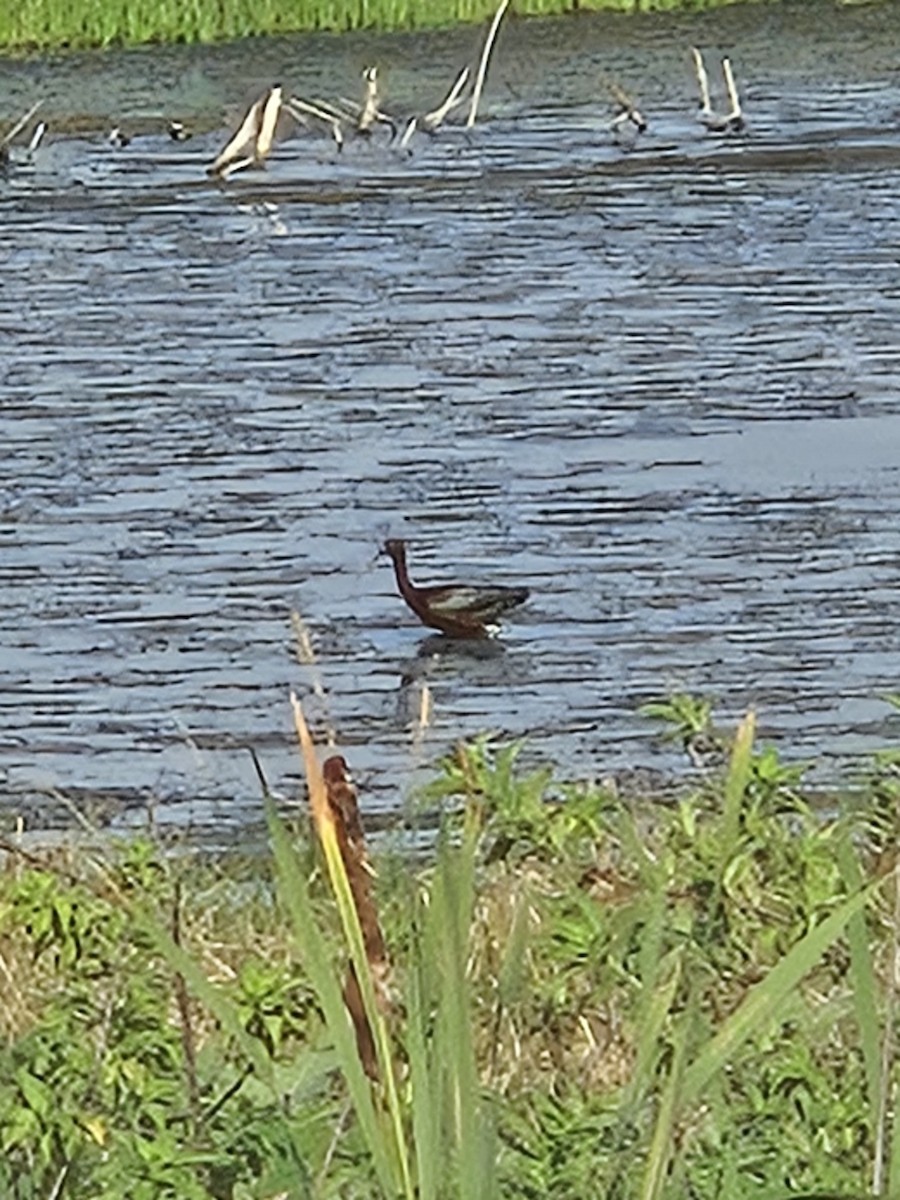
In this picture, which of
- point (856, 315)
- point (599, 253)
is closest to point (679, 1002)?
point (856, 315)

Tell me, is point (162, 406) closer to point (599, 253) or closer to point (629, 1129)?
point (599, 253)

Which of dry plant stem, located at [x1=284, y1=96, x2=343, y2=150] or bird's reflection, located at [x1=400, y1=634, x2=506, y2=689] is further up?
bird's reflection, located at [x1=400, y1=634, x2=506, y2=689]

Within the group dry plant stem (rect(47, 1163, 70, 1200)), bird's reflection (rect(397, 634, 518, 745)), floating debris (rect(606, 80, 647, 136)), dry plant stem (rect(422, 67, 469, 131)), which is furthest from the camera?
dry plant stem (rect(422, 67, 469, 131))

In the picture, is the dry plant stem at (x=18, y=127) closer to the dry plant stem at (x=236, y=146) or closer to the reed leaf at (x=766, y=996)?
the dry plant stem at (x=236, y=146)

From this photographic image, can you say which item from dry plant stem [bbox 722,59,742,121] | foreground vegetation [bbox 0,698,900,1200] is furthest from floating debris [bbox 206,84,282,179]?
foreground vegetation [bbox 0,698,900,1200]

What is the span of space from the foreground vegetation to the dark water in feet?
4.79

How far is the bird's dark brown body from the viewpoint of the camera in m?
9.49

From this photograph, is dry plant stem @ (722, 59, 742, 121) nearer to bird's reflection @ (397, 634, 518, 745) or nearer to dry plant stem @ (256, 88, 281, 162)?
dry plant stem @ (256, 88, 281, 162)

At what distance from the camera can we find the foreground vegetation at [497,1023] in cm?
269

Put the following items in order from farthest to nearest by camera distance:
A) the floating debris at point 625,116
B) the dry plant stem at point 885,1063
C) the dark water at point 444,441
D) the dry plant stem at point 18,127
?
the dry plant stem at point 18,127, the floating debris at point 625,116, the dark water at point 444,441, the dry plant stem at point 885,1063

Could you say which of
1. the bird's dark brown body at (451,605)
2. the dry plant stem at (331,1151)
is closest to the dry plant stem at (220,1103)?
the dry plant stem at (331,1151)

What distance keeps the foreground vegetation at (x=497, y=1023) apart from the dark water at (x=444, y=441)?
1460 mm

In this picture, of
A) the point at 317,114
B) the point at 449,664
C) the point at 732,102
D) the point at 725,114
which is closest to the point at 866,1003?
the point at 449,664

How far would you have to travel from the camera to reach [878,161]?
18484 mm
